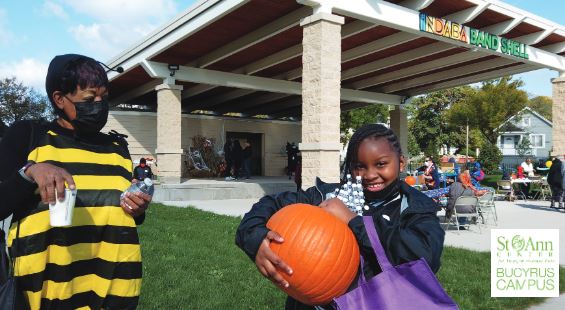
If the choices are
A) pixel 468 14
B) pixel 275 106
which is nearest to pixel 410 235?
pixel 468 14

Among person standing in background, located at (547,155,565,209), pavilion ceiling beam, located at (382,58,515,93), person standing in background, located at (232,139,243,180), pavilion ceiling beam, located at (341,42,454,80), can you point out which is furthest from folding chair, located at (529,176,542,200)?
person standing in background, located at (232,139,243,180)

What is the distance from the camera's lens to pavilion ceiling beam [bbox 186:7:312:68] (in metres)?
12.0

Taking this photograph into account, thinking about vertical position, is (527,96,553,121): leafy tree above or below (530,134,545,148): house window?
above

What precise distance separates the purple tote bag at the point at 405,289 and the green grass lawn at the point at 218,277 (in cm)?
297

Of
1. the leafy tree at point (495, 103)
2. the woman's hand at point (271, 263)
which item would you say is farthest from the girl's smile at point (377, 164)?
the leafy tree at point (495, 103)

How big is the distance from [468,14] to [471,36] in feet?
2.84

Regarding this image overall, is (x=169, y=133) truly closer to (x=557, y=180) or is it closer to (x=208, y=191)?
(x=208, y=191)

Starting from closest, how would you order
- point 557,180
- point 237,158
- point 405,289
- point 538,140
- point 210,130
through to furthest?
point 405,289 < point 557,180 < point 237,158 < point 210,130 < point 538,140

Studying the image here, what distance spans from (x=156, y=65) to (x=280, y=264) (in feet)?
50.9

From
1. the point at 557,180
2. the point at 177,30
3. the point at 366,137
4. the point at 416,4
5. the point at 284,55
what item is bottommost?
the point at 557,180

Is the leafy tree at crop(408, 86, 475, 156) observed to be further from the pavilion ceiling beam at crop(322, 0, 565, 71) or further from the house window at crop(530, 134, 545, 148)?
the pavilion ceiling beam at crop(322, 0, 565, 71)

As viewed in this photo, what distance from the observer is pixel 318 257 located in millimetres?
1798

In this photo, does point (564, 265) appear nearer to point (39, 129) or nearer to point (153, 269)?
point (153, 269)

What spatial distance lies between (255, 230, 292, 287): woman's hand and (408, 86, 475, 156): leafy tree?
54375mm
